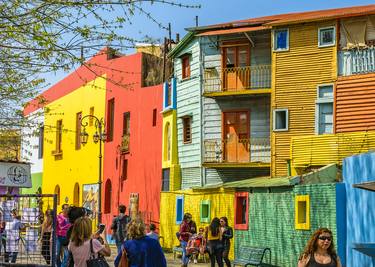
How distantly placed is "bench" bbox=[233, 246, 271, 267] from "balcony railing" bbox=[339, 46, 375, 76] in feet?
24.8

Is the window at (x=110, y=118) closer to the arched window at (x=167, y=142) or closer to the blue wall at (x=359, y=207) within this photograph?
the arched window at (x=167, y=142)

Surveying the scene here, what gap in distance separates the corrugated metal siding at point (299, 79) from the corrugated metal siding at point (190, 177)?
13.8 feet

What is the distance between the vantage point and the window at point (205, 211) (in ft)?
97.1

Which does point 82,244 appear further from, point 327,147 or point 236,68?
point 236,68

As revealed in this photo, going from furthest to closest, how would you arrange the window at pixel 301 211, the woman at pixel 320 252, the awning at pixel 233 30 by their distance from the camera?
the awning at pixel 233 30 < the window at pixel 301 211 < the woman at pixel 320 252

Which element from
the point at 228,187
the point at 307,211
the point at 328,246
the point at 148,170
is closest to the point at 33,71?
the point at 328,246

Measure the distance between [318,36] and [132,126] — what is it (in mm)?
13099

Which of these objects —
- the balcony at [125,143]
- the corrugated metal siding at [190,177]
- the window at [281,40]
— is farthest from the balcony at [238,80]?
the balcony at [125,143]

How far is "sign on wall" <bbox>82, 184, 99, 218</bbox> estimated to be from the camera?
41500 mm

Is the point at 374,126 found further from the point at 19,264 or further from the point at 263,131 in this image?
the point at 19,264

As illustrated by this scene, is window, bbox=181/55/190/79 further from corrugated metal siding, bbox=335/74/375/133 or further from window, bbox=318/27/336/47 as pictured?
corrugated metal siding, bbox=335/74/375/133

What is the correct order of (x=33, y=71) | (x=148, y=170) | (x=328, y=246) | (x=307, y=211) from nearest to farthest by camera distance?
(x=328, y=246)
(x=33, y=71)
(x=307, y=211)
(x=148, y=170)

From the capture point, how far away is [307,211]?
2155 centimetres

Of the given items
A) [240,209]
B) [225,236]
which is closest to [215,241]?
[225,236]
